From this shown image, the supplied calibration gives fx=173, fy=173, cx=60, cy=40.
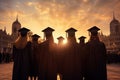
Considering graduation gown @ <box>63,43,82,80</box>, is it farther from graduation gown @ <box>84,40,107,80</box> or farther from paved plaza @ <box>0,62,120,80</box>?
paved plaza @ <box>0,62,120,80</box>

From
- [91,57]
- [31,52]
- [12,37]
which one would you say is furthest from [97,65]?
[12,37]

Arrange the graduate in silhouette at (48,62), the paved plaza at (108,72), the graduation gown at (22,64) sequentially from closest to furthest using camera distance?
the graduate in silhouette at (48,62) → the graduation gown at (22,64) → the paved plaza at (108,72)

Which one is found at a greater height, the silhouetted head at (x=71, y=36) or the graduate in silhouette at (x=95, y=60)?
the silhouetted head at (x=71, y=36)

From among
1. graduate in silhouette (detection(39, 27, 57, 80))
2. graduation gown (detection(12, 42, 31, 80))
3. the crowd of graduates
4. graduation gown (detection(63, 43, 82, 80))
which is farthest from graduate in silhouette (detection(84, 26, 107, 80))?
graduation gown (detection(12, 42, 31, 80))

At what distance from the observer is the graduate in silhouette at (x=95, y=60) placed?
7387 millimetres

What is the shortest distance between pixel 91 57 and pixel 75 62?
2.65 feet

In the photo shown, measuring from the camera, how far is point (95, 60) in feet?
24.2

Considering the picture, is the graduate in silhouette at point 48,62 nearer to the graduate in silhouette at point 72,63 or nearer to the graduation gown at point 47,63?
the graduation gown at point 47,63

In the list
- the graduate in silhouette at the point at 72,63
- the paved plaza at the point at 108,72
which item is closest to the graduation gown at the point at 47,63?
the graduate in silhouette at the point at 72,63

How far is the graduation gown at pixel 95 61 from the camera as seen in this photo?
7387mm

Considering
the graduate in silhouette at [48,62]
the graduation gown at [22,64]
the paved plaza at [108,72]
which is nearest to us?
the graduate in silhouette at [48,62]

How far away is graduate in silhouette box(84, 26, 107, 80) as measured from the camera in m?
7.39

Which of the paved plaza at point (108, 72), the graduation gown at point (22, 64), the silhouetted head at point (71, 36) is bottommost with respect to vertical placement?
the paved plaza at point (108, 72)

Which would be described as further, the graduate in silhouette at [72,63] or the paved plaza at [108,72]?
the paved plaza at [108,72]
